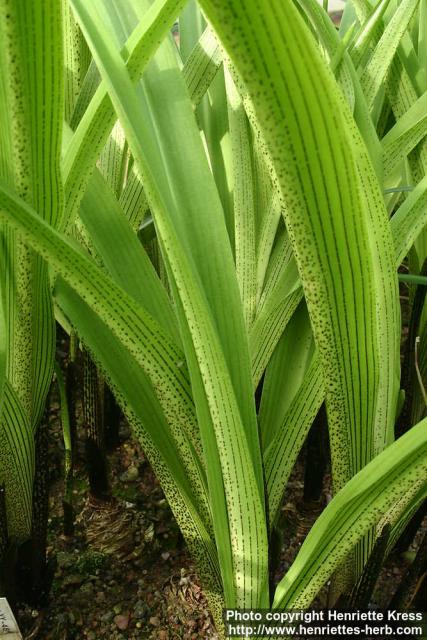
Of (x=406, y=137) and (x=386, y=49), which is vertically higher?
(x=386, y=49)

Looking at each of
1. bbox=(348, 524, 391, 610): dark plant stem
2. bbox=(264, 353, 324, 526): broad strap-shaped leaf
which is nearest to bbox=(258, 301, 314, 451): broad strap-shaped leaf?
bbox=(264, 353, 324, 526): broad strap-shaped leaf

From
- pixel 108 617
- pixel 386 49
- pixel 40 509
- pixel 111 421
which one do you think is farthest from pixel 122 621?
pixel 386 49

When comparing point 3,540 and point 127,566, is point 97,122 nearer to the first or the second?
point 3,540

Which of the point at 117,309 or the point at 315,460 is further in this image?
the point at 315,460

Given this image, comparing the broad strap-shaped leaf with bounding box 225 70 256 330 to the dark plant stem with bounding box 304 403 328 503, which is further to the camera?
the dark plant stem with bounding box 304 403 328 503

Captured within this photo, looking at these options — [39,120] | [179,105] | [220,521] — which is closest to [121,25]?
[179,105]

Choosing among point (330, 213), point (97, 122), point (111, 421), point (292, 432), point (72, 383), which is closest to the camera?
point (330, 213)

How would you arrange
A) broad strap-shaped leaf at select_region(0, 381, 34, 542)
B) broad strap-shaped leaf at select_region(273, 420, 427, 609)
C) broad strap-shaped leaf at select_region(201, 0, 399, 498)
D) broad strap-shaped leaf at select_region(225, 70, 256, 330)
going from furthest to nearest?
broad strap-shaped leaf at select_region(225, 70, 256, 330)
broad strap-shaped leaf at select_region(0, 381, 34, 542)
broad strap-shaped leaf at select_region(273, 420, 427, 609)
broad strap-shaped leaf at select_region(201, 0, 399, 498)

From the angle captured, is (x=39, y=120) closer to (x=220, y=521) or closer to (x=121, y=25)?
(x=121, y=25)

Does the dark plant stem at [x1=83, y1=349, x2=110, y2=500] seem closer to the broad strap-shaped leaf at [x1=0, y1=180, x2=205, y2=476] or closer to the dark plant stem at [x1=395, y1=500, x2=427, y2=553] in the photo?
the broad strap-shaped leaf at [x1=0, y1=180, x2=205, y2=476]

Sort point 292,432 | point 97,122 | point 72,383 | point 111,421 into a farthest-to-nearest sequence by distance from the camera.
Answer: point 111,421 → point 72,383 → point 292,432 → point 97,122
